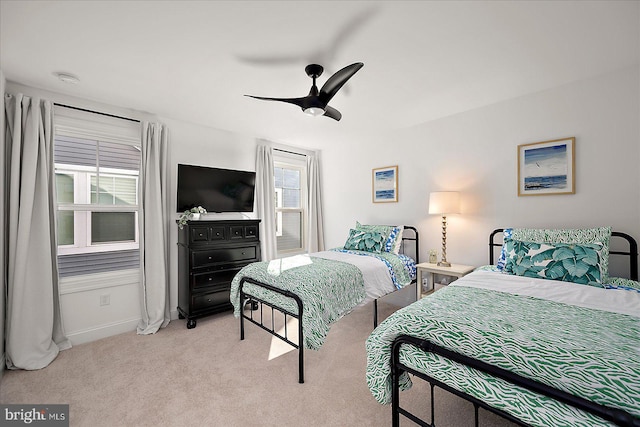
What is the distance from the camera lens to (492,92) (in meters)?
3.02

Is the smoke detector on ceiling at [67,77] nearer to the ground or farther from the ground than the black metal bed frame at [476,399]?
farther from the ground

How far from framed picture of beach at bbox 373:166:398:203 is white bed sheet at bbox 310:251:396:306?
4.40ft

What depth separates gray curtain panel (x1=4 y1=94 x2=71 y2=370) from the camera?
254 centimetres

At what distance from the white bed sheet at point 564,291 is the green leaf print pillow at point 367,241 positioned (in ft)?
4.79

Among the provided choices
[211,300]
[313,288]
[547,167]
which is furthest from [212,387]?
[547,167]

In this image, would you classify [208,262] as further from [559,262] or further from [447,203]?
[559,262]

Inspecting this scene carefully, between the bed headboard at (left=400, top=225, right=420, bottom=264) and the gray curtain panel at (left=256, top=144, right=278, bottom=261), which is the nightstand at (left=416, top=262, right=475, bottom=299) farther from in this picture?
the gray curtain panel at (left=256, top=144, right=278, bottom=261)

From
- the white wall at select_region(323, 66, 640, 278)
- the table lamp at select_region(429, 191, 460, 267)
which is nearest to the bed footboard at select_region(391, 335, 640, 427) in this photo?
the table lamp at select_region(429, 191, 460, 267)

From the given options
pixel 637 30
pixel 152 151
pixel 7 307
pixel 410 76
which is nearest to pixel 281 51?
pixel 410 76

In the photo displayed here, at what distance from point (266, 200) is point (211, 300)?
5.58ft

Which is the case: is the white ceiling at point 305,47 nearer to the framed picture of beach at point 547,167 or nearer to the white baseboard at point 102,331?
the framed picture of beach at point 547,167

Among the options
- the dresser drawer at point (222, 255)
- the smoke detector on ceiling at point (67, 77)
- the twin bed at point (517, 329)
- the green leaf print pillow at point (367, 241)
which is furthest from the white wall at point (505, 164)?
the smoke detector on ceiling at point (67, 77)

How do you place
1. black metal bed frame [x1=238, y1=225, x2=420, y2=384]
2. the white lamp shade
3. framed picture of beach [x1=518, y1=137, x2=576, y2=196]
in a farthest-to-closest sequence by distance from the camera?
the white lamp shade, framed picture of beach [x1=518, y1=137, x2=576, y2=196], black metal bed frame [x1=238, y1=225, x2=420, y2=384]

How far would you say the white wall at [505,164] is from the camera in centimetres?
260
